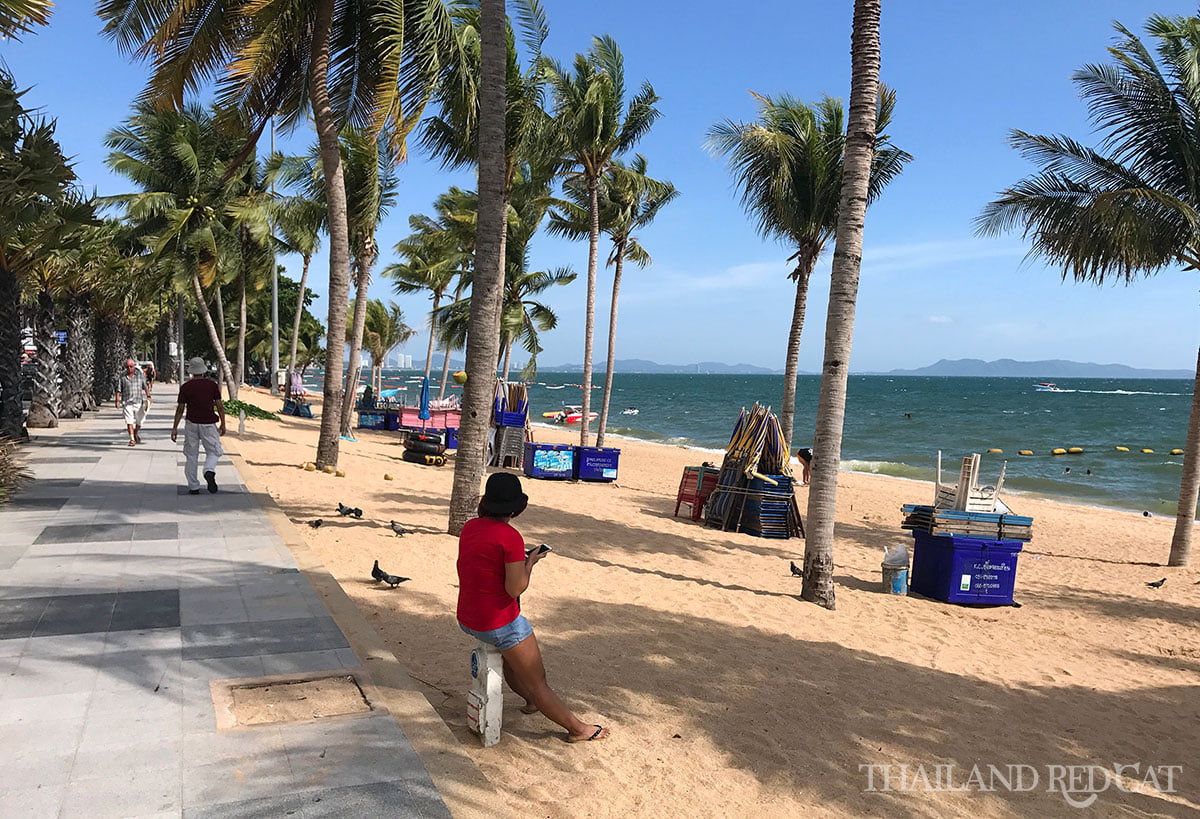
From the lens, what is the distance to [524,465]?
55.6ft

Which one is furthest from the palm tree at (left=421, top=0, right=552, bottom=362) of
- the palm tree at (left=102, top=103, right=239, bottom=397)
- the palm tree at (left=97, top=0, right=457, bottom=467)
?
the palm tree at (left=102, top=103, right=239, bottom=397)

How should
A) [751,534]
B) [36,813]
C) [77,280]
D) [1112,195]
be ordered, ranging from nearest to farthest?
[36,813], [1112,195], [751,534], [77,280]

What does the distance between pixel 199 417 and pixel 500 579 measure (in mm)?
7518

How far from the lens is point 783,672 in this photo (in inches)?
223

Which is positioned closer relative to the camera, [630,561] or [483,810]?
[483,810]

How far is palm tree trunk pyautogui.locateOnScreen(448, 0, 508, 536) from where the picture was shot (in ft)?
27.7

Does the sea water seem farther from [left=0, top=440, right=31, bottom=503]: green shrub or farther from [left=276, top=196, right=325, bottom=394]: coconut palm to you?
[left=0, top=440, right=31, bottom=503]: green shrub

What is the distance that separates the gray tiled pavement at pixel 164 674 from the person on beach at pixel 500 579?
642 millimetres

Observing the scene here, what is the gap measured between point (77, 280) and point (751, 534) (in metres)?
16.6

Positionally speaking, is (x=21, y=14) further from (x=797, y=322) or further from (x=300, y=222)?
(x=300, y=222)

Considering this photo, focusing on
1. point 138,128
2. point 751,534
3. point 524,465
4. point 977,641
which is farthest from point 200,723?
point 138,128

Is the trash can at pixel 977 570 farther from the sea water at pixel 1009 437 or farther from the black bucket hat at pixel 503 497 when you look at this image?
the sea water at pixel 1009 437

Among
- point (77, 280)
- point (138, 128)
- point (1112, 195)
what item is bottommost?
point (77, 280)

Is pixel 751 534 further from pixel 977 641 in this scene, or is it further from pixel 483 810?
pixel 483 810
